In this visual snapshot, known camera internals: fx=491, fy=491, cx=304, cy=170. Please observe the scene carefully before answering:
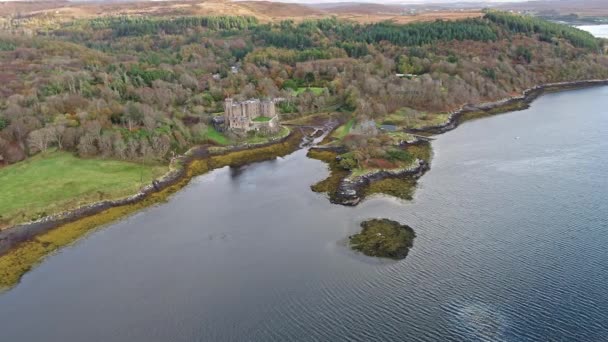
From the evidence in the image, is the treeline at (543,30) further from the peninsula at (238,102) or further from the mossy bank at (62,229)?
the mossy bank at (62,229)

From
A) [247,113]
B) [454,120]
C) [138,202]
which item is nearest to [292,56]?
[247,113]

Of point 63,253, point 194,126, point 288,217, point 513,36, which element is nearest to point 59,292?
point 63,253

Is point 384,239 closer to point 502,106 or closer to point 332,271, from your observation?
point 332,271

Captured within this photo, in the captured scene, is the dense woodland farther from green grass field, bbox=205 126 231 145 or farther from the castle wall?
the castle wall

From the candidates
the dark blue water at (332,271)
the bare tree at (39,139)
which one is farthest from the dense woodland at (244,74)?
the dark blue water at (332,271)

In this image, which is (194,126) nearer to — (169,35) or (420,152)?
(420,152)

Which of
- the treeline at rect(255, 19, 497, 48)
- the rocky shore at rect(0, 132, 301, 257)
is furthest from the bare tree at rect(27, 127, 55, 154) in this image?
the treeline at rect(255, 19, 497, 48)
